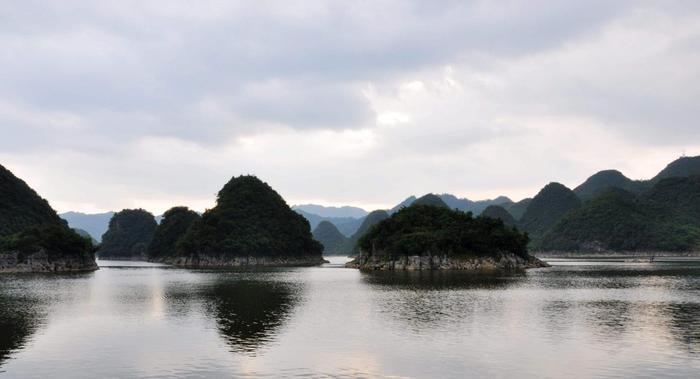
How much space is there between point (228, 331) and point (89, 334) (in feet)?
36.5

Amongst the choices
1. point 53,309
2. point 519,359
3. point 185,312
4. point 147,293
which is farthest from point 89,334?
point 147,293

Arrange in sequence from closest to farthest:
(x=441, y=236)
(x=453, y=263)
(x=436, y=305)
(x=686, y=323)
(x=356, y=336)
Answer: (x=356, y=336), (x=686, y=323), (x=436, y=305), (x=453, y=263), (x=441, y=236)

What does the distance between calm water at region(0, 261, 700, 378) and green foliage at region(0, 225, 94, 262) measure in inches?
4255

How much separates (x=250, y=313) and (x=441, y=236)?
114714mm

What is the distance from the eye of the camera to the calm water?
33.5 meters

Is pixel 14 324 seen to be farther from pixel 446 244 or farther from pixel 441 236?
pixel 446 244

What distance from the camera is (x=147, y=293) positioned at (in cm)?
8906

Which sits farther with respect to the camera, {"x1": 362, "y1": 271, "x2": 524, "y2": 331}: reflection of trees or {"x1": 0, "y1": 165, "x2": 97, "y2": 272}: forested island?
{"x1": 0, "y1": 165, "x2": 97, "y2": 272}: forested island

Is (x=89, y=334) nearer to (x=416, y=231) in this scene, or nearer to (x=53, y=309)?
(x=53, y=309)

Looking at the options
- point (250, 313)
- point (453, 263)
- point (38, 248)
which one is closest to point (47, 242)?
point (38, 248)

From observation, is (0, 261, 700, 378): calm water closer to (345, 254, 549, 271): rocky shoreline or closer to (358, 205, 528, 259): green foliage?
(345, 254, 549, 271): rocky shoreline

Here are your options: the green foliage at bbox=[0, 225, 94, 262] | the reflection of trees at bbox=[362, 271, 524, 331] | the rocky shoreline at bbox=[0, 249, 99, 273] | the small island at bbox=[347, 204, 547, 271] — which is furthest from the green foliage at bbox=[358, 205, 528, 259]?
the rocky shoreline at bbox=[0, 249, 99, 273]

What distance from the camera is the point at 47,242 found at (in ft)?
575

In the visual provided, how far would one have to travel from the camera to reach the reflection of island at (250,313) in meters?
43.3
